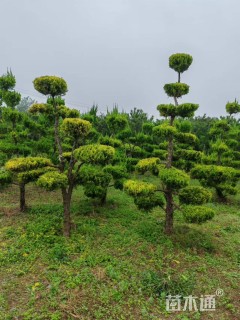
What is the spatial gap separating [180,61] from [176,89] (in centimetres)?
91

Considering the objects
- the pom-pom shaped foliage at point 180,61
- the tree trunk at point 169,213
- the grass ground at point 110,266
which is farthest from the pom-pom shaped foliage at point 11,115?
the tree trunk at point 169,213

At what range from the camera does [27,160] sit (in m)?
7.51

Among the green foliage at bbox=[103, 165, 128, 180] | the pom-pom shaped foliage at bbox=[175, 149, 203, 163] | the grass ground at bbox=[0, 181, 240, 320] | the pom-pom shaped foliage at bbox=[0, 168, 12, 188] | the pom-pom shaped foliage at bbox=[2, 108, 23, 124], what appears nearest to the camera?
the grass ground at bbox=[0, 181, 240, 320]

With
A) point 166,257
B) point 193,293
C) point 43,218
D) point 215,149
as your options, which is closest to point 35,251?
point 43,218

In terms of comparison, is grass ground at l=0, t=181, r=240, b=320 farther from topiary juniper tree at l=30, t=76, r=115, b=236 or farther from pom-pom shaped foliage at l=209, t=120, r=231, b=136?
pom-pom shaped foliage at l=209, t=120, r=231, b=136

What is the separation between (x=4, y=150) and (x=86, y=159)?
200 inches

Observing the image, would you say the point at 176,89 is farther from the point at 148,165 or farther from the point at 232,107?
the point at 232,107

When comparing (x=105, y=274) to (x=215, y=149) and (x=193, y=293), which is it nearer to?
(x=193, y=293)

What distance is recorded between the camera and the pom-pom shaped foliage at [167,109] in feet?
27.6

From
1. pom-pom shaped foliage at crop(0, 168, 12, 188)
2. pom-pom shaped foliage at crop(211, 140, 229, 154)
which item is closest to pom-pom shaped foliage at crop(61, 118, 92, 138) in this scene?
pom-pom shaped foliage at crop(0, 168, 12, 188)

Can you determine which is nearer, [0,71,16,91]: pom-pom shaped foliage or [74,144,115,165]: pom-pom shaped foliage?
[74,144,115,165]: pom-pom shaped foliage

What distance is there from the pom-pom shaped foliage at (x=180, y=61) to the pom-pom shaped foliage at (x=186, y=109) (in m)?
1.30

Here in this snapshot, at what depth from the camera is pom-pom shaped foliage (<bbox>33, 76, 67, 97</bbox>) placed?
764cm

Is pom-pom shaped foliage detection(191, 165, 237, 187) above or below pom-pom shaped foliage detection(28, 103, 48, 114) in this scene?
below
